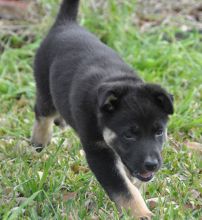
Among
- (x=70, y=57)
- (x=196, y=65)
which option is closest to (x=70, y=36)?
(x=70, y=57)

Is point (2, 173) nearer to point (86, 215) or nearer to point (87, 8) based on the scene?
point (86, 215)

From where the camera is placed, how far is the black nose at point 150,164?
15.7 ft

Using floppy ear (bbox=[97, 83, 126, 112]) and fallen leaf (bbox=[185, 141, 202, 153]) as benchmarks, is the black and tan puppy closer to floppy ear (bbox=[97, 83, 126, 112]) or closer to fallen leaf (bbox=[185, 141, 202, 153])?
floppy ear (bbox=[97, 83, 126, 112])

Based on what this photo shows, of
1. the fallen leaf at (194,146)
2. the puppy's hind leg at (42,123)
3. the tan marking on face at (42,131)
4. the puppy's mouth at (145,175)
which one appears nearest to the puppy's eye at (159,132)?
the puppy's mouth at (145,175)

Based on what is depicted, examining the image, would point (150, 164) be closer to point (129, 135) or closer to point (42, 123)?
point (129, 135)

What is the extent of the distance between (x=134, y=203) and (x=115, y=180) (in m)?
0.21

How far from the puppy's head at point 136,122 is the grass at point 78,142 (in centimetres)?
39

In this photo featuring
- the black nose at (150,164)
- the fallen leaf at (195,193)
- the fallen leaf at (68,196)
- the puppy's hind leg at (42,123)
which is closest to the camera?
the black nose at (150,164)

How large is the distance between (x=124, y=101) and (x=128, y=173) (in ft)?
2.43

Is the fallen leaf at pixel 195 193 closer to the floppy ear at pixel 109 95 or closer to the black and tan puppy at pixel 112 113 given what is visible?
the black and tan puppy at pixel 112 113

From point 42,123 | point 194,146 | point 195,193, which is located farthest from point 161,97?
point 42,123

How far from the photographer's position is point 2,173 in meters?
5.77

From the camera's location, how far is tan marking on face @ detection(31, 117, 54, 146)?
668cm

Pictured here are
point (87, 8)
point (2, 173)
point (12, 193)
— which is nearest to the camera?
→ point (12, 193)
